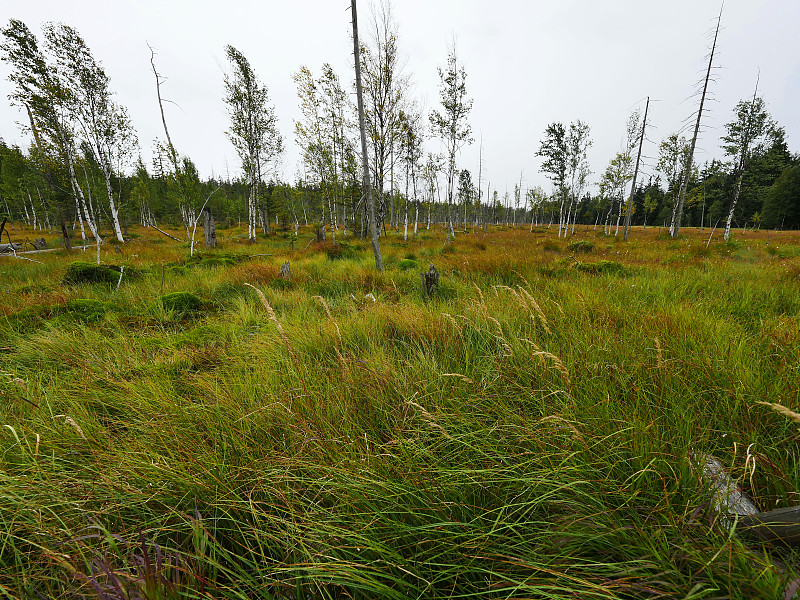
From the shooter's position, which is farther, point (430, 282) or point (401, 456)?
point (430, 282)

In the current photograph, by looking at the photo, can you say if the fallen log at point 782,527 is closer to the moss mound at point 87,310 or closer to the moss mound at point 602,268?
the moss mound at point 602,268

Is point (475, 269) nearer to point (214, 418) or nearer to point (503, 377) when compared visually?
point (503, 377)

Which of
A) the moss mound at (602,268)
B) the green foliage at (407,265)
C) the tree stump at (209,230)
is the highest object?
the tree stump at (209,230)

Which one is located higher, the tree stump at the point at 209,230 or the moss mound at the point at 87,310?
the tree stump at the point at 209,230

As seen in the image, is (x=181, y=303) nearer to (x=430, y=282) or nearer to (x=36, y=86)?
(x=430, y=282)

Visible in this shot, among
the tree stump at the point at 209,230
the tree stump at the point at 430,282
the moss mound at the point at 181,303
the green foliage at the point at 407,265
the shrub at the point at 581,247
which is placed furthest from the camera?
the tree stump at the point at 209,230

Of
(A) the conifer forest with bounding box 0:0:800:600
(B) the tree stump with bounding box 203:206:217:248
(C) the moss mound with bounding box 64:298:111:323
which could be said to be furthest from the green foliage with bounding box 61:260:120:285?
(B) the tree stump with bounding box 203:206:217:248

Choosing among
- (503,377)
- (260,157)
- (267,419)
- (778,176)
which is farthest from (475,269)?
(778,176)

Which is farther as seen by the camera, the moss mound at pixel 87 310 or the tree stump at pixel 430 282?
Answer: the tree stump at pixel 430 282

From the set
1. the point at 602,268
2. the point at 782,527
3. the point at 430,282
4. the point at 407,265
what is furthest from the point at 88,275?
the point at 602,268

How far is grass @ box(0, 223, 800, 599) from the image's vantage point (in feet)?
3.17

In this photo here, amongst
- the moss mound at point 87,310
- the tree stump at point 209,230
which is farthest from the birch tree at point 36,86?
the moss mound at point 87,310

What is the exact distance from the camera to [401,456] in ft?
4.60

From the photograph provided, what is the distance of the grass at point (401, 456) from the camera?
0.97 m
